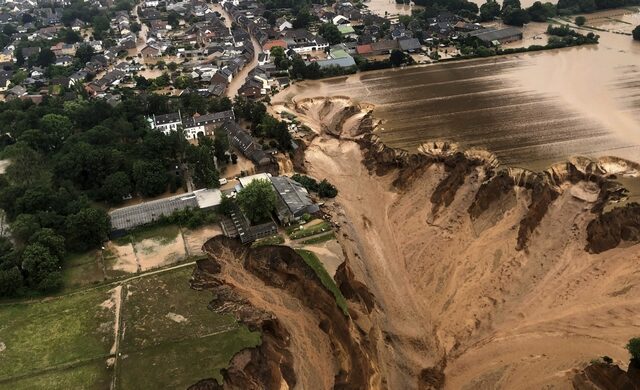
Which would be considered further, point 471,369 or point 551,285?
point 551,285

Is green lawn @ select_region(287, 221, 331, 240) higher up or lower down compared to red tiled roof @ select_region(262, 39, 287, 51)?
lower down

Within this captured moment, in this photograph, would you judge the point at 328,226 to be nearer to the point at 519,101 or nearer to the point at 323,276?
the point at 323,276

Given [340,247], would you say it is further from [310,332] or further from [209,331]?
[209,331]

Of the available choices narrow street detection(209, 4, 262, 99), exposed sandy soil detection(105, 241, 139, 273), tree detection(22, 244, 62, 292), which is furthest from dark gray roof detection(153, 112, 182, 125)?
tree detection(22, 244, 62, 292)

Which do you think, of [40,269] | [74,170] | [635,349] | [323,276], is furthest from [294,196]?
[635,349]

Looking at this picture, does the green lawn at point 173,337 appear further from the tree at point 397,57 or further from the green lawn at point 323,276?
the tree at point 397,57

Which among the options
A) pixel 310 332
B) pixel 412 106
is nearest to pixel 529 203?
pixel 310 332

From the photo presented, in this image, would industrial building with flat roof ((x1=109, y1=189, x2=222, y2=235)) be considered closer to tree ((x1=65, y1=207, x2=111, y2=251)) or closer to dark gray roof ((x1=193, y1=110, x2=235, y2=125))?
tree ((x1=65, y1=207, x2=111, y2=251))
